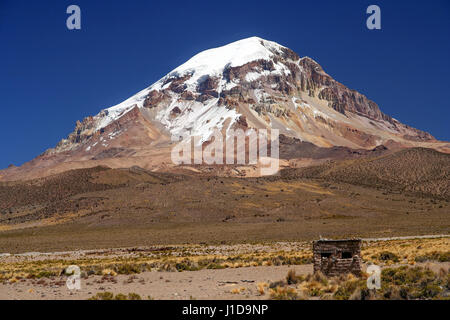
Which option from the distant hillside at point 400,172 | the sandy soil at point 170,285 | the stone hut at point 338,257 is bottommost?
the sandy soil at point 170,285

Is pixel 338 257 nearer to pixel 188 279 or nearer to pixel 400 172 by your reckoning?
pixel 188 279

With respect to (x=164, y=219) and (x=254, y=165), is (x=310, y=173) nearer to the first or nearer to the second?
(x=254, y=165)

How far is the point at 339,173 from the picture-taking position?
138m

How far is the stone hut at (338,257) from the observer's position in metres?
21.5

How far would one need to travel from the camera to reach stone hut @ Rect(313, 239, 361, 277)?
21.5 meters

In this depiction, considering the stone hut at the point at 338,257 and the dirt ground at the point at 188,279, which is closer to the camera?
the dirt ground at the point at 188,279

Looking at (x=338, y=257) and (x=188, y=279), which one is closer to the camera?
(x=338, y=257)

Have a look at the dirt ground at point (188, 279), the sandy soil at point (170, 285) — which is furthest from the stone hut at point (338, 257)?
the sandy soil at point (170, 285)

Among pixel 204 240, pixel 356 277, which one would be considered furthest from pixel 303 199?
pixel 356 277

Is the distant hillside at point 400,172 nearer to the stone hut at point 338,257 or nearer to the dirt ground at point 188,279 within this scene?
the dirt ground at point 188,279

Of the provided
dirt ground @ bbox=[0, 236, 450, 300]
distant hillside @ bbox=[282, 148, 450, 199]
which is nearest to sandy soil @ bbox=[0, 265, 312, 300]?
dirt ground @ bbox=[0, 236, 450, 300]

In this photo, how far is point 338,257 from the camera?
21797 millimetres

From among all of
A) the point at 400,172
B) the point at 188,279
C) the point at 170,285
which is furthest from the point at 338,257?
the point at 400,172
